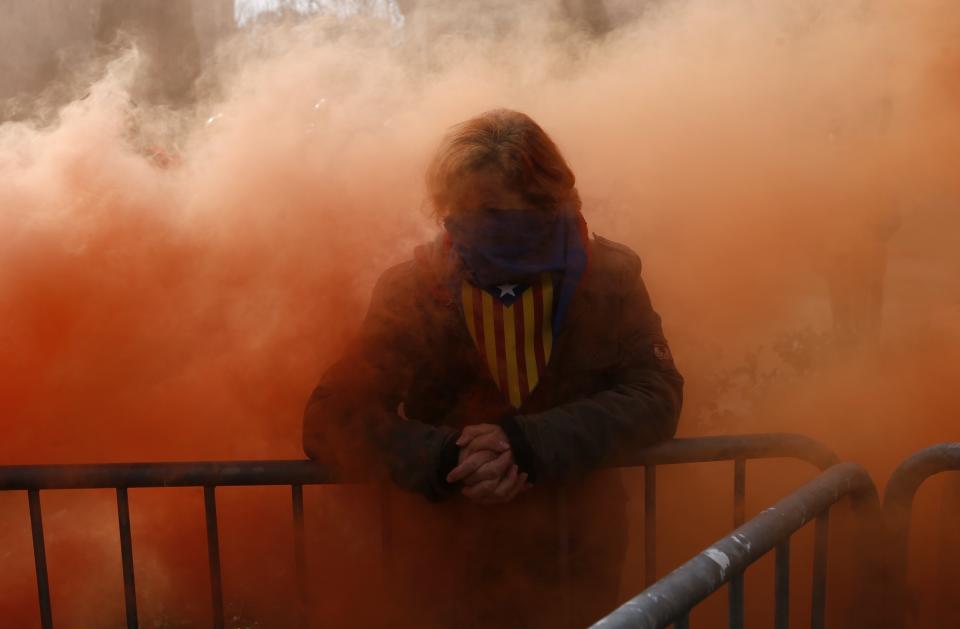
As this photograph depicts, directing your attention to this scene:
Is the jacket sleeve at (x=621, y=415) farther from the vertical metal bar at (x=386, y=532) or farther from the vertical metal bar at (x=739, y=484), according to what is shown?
the vertical metal bar at (x=386, y=532)

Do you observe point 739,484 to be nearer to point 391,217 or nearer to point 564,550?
point 564,550

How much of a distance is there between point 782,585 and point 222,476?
3.67 feet

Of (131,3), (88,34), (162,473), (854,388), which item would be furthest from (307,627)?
(131,3)

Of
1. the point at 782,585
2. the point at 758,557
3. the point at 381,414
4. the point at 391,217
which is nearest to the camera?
the point at 758,557

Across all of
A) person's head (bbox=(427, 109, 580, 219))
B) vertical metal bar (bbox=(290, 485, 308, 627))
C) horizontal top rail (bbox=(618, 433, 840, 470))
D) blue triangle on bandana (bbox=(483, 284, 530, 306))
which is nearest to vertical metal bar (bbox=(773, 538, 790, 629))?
horizontal top rail (bbox=(618, 433, 840, 470))

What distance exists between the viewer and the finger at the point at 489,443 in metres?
1.89

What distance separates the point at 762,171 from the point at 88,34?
4.05 metres

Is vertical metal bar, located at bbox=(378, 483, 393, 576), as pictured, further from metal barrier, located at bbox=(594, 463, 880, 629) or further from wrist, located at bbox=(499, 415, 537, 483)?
metal barrier, located at bbox=(594, 463, 880, 629)

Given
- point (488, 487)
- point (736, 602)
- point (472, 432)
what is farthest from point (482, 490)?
point (736, 602)

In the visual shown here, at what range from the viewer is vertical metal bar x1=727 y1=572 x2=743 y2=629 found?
1.57 metres

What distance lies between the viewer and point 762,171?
3.66 m

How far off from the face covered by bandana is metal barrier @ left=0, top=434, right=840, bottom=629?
412 mm

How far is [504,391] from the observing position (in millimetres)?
2059

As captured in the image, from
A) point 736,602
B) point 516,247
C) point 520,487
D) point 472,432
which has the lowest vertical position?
point 736,602
